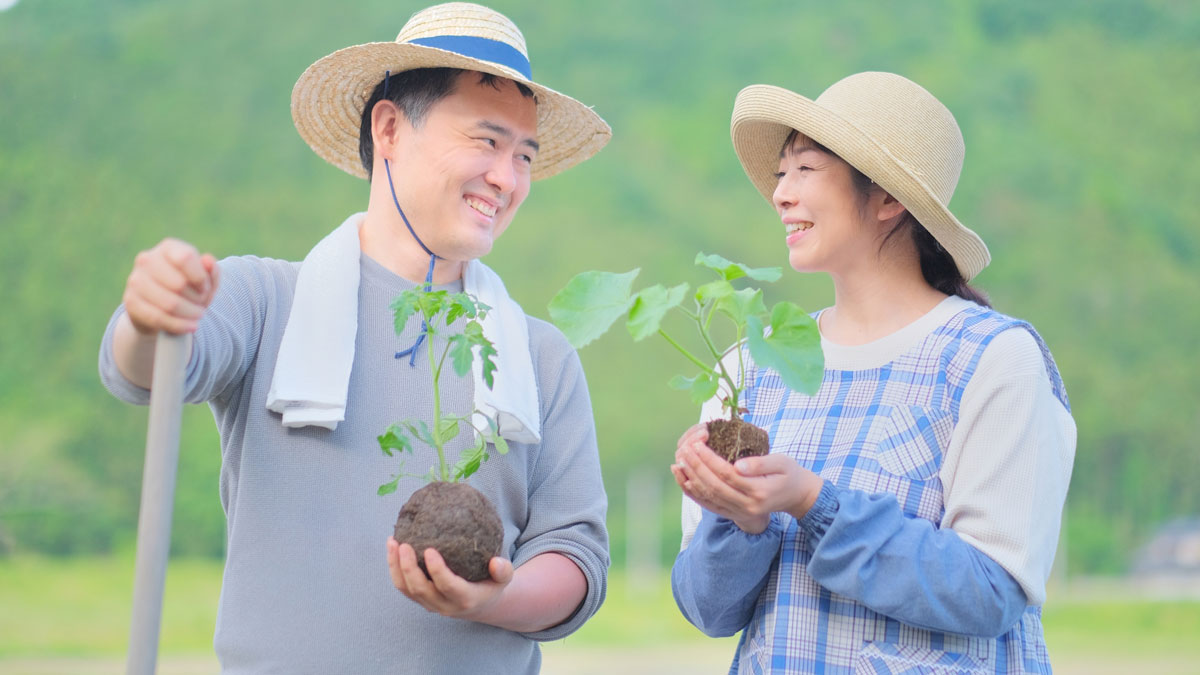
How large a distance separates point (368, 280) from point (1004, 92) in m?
26.9

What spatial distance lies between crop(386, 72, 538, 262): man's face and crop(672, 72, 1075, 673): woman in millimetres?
407

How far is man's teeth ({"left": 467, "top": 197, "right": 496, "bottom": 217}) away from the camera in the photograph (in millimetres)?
1949

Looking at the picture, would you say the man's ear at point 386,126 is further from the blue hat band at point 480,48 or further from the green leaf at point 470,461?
the green leaf at point 470,461

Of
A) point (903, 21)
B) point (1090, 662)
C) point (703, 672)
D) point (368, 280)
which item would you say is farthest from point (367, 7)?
point (368, 280)

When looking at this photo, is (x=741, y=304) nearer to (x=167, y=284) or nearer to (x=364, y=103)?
(x=167, y=284)

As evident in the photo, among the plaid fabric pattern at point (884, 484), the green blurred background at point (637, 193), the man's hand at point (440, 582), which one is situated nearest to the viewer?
the man's hand at point (440, 582)

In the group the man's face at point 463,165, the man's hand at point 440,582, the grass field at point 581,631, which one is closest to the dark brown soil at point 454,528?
the man's hand at point 440,582

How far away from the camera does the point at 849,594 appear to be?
1650mm

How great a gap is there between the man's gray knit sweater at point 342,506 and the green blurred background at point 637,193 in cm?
1708

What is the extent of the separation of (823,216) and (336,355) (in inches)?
30.7

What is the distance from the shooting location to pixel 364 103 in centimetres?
220

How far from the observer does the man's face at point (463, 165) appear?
6.31 ft

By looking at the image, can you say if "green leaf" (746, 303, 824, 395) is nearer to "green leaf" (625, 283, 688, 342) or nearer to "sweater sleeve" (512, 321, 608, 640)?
"green leaf" (625, 283, 688, 342)

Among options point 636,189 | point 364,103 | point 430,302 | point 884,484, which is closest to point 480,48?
point 364,103
